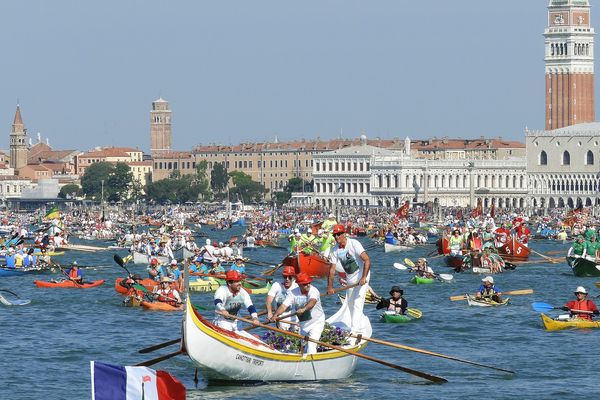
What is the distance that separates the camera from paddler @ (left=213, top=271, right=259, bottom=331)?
83.8ft

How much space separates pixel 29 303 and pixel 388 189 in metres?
133

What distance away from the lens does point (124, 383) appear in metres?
17.3

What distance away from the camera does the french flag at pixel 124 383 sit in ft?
56.5

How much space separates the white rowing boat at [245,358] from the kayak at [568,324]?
27.3ft

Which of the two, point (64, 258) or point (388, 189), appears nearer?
point (64, 258)

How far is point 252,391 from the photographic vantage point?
2608cm

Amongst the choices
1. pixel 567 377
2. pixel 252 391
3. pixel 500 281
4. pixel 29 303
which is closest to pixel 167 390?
pixel 252 391

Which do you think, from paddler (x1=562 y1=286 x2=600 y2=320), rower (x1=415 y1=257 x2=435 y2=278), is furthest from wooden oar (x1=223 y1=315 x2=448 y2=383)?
rower (x1=415 y1=257 x2=435 y2=278)

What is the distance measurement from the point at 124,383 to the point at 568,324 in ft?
60.6

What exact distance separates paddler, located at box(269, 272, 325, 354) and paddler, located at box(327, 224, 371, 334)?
1.32ft

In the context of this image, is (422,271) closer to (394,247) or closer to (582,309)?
(582,309)

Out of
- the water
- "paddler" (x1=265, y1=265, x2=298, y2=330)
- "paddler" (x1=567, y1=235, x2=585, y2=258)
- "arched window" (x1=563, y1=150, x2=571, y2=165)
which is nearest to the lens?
"paddler" (x1=265, y1=265, x2=298, y2=330)

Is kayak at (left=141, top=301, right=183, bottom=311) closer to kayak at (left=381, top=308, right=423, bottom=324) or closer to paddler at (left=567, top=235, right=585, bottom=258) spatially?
kayak at (left=381, top=308, right=423, bottom=324)

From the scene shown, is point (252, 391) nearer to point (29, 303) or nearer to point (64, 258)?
point (29, 303)
